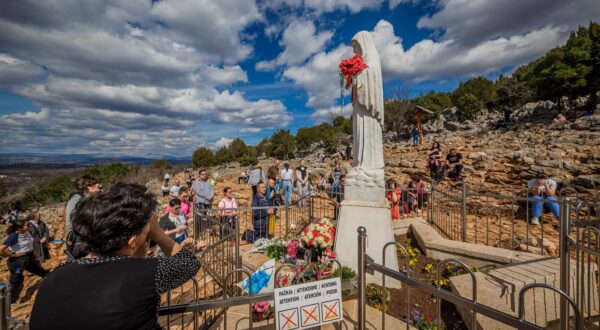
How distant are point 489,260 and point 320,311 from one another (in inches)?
148

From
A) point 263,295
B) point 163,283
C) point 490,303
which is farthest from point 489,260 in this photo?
point 163,283

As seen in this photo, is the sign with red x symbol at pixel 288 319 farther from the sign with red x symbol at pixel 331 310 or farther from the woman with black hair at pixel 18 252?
the woman with black hair at pixel 18 252

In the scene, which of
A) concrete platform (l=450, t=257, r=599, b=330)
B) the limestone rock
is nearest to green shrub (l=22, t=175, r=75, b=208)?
concrete platform (l=450, t=257, r=599, b=330)

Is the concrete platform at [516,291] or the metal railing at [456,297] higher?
the metal railing at [456,297]

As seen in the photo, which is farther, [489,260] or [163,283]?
[489,260]

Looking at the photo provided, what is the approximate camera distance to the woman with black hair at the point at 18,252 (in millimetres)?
5039

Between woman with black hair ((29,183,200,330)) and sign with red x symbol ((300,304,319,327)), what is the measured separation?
893 mm

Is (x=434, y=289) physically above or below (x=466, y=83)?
below

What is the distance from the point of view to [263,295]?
2.06 metres

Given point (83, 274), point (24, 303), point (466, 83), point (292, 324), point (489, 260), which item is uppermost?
point (466, 83)

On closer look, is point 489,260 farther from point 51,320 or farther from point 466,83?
point 466,83

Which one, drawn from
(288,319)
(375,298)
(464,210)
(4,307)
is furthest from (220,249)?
(464,210)

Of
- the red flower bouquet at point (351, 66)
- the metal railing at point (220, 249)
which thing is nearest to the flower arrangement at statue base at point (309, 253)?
the metal railing at point (220, 249)

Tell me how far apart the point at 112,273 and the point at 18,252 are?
609 centimetres
